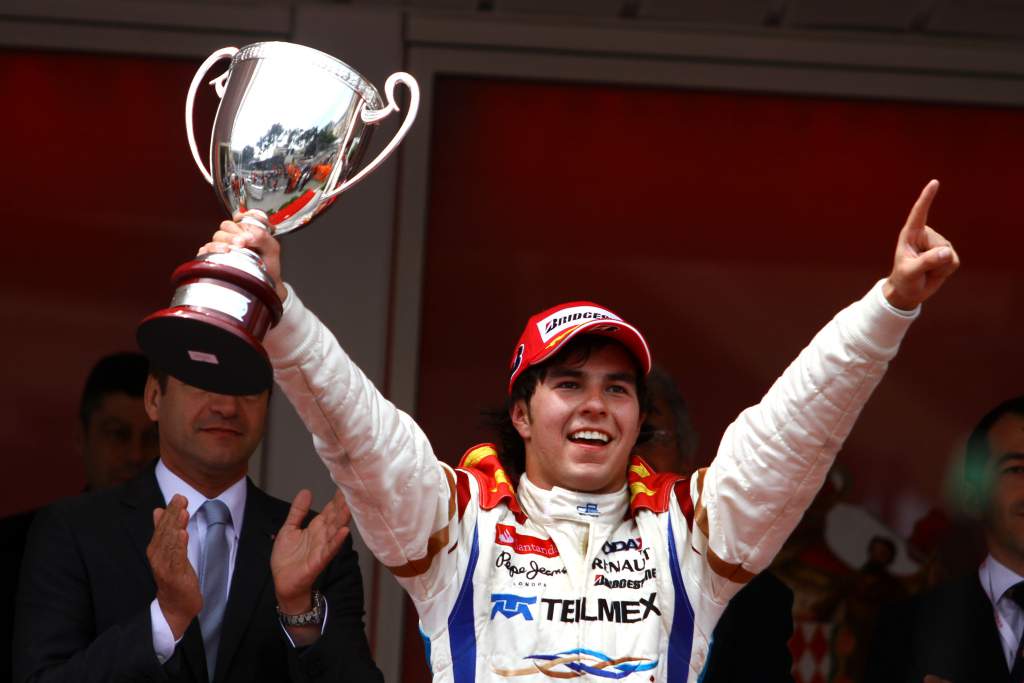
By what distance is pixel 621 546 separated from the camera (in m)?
3.20

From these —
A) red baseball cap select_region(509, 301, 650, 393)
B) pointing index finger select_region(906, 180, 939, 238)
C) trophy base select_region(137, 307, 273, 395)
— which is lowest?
trophy base select_region(137, 307, 273, 395)

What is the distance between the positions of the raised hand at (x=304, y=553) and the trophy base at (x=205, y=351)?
19.9 inches

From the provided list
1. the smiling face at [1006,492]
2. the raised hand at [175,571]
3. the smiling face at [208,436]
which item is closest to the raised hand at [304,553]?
the raised hand at [175,571]

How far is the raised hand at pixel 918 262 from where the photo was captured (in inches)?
108

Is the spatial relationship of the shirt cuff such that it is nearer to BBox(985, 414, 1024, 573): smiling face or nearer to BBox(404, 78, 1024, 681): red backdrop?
BBox(404, 78, 1024, 681): red backdrop

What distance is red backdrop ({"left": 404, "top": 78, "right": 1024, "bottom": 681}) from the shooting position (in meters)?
5.12

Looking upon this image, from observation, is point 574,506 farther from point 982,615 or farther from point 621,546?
point 982,615

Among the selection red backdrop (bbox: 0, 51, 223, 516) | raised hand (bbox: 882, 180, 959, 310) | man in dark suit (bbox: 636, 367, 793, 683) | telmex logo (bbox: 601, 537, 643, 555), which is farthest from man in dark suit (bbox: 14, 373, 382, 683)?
red backdrop (bbox: 0, 51, 223, 516)

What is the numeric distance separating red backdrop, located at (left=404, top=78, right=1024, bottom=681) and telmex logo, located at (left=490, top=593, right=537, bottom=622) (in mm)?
1981

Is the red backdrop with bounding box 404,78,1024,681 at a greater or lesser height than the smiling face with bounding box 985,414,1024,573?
greater

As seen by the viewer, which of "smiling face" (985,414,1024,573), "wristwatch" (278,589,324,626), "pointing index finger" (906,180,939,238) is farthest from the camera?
"smiling face" (985,414,1024,573)

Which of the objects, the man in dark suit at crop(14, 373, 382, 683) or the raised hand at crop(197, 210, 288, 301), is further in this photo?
the man in dark suit at crop(14, 373, 382, 683)

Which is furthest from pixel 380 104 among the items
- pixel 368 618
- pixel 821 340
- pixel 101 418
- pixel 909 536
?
pixel 909 536

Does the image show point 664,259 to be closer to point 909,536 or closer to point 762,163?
point 762,163
